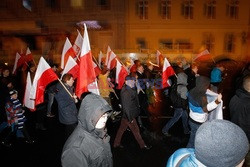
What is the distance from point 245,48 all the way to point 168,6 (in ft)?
31.9

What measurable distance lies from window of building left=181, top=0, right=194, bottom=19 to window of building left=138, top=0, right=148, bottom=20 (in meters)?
3.98

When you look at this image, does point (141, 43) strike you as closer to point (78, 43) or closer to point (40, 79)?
point (78, 43)

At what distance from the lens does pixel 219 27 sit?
27641 mm

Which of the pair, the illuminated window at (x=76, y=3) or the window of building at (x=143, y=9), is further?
A: the illuminated window at (x=76, y=3)

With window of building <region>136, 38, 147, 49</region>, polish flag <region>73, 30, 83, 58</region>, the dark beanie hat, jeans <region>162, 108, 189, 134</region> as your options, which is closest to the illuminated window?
window of building <region>136, 38, 147, 49</region>

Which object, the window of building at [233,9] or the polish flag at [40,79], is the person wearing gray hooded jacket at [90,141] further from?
the window of building at [233,9]

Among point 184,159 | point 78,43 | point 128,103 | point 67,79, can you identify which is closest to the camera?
point 184,159

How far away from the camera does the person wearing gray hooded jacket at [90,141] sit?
2590 mm

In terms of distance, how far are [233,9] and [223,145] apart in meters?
29.8

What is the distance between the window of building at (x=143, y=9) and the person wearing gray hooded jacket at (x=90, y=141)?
85.6 ft

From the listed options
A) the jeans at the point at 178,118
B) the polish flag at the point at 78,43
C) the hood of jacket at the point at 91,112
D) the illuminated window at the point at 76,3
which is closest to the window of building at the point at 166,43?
the illuminated window at the point at 76,3

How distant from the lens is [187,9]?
27625mm

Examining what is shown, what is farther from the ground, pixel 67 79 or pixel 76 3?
pixel 76 3

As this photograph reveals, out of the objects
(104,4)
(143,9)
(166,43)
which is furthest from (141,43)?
(104,4)
